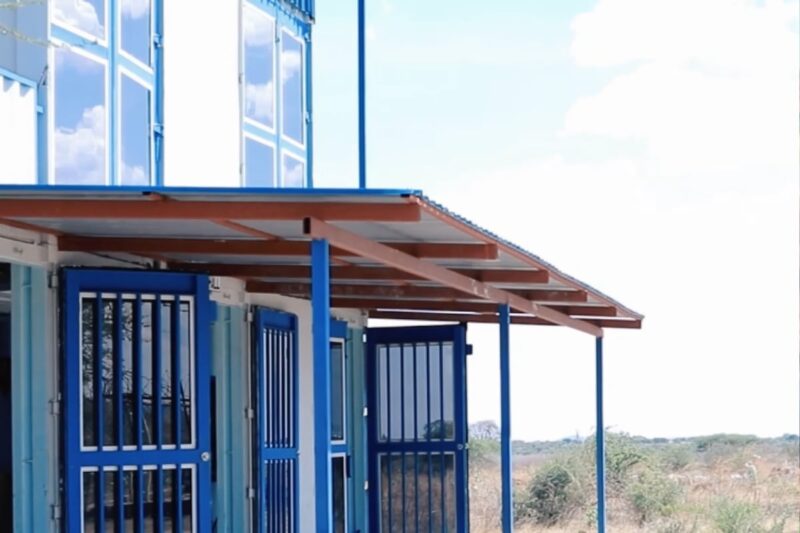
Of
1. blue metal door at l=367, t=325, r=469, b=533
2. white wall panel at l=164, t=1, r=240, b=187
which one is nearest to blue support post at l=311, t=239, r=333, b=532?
white wall panel at l=164, t=1, r=240, b=187

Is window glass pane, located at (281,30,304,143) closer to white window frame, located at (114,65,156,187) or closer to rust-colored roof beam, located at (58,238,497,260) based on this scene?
white window frame, located at (114,65,156,187)

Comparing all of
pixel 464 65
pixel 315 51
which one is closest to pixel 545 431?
pixel 464 65

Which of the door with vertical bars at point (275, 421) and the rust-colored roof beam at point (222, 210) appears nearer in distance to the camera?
the rust-colored roof beam at point (222, 210)

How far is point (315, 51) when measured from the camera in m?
20.9

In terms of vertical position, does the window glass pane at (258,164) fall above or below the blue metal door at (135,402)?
above

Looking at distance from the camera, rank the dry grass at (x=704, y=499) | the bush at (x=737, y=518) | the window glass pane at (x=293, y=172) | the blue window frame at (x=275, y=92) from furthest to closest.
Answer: the dry grass at (x=704, y=499), the bush at (x=737, y=518), the window glass pane at (x=293, y=172), the blue window frame at (x=275, y=92)

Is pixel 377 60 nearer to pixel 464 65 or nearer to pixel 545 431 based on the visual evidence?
pixel 464 65

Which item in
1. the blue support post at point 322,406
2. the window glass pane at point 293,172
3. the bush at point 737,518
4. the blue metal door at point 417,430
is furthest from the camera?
the bush at point 737,518

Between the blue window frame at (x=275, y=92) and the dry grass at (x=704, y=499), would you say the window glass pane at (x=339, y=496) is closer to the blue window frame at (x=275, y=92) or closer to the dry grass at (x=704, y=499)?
the blue window frame at (x=275, y=92)

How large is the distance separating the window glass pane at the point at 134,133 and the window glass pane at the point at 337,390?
3.72m

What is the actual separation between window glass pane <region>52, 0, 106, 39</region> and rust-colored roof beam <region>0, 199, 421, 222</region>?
311cm

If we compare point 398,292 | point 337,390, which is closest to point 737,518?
point 337,390

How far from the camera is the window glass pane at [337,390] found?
18.5 meters

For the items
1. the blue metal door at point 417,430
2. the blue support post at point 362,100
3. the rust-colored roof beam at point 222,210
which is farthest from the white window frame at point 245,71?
the rust-colored roof beam at point 222,210
